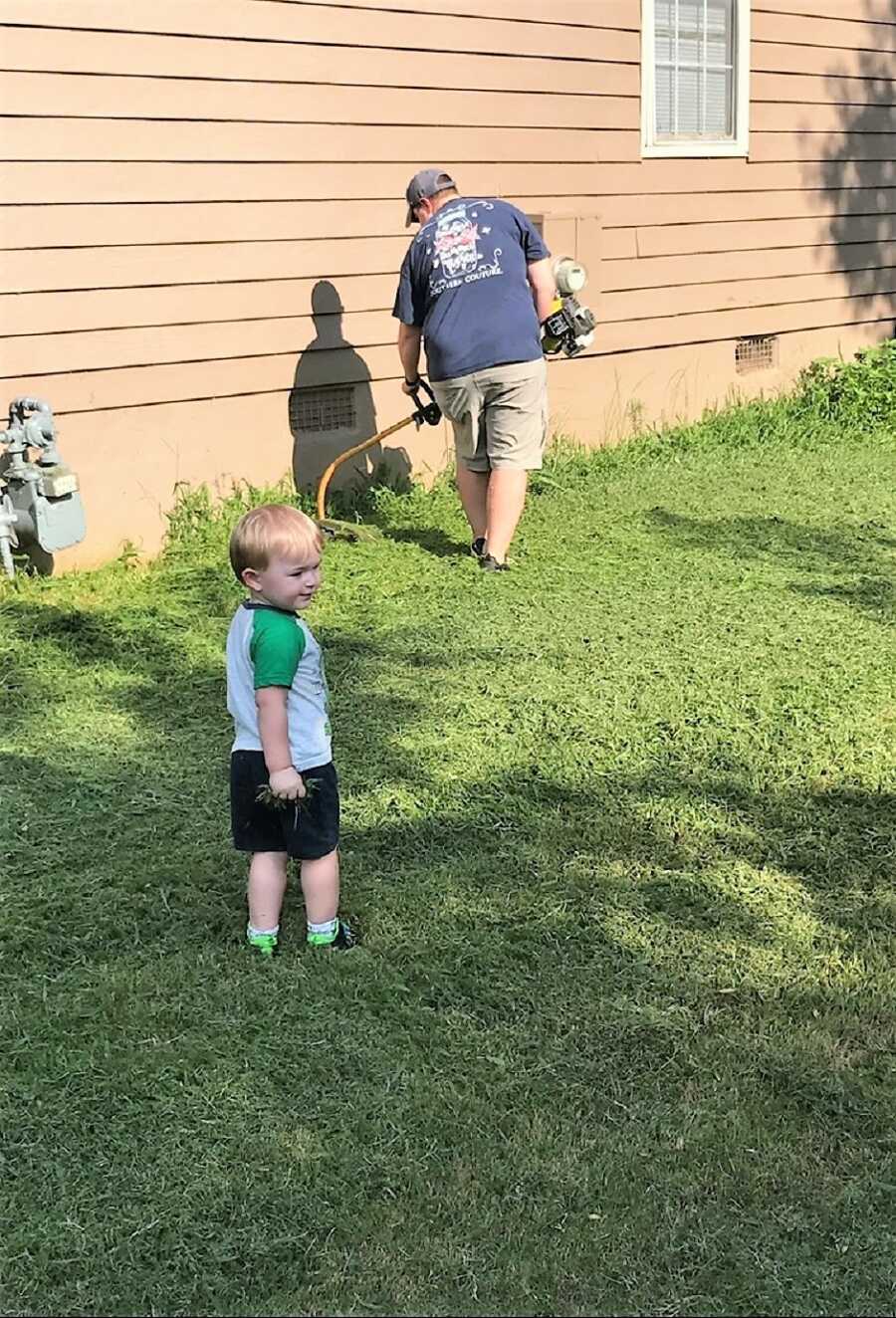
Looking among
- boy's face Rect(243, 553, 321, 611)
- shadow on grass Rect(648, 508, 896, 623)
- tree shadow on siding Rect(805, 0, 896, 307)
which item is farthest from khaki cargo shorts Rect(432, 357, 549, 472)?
tree shadow on siding Rect(805, 0, 896, 307)

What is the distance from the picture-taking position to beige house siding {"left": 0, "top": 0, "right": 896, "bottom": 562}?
554 cm

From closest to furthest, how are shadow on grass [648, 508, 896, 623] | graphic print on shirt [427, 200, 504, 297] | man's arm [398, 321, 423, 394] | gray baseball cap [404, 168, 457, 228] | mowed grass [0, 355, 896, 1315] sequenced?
1. mowed grass [0, 355, 896, 1315]
2. shadow on grass [648, 508, 896, 623]
3. graphic print on shirt [427, 200, 504, 297]
4. gray baseball cap [404, 168, 457, 228]
5. man's arm [398, 321, 423, 394]

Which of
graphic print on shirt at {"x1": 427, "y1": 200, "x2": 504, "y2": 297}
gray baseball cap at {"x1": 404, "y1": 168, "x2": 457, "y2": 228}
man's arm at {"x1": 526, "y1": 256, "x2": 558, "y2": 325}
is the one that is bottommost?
man's arm at {"x1": 526, "y1": 256, "x2": 558, "y2": 325}

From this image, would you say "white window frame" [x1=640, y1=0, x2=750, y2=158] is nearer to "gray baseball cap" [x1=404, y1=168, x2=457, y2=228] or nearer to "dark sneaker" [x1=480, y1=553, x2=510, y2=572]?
"gray baseball cap" [x1=404, y1=168, x2=457, y2=228]

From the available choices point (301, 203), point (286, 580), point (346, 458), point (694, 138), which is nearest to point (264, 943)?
point (286, 580)


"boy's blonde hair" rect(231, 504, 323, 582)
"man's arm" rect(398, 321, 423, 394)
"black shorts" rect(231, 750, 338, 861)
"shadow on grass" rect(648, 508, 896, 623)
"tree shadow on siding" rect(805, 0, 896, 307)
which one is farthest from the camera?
"tree shadow on siding" rect(805, 0, 896, 307)

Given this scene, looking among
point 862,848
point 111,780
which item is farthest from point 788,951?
point 111,780

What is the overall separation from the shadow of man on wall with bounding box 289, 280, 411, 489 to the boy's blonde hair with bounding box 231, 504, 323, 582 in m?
3.97

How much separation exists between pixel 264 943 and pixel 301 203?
4395 mm

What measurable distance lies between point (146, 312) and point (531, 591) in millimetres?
2085

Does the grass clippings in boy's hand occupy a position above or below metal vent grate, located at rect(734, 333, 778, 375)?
below

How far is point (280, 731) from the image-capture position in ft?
8.68

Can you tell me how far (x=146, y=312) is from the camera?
5855 millimetres

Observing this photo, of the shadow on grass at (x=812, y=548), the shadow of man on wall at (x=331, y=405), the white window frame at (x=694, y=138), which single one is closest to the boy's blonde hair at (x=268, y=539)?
the shadow on grass at (x=812, y=548)
